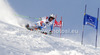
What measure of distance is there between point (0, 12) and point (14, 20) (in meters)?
2.98

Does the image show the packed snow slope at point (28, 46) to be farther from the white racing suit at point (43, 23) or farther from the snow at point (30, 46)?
the white racing suit at point (43, 23)

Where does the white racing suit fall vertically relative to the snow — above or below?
above

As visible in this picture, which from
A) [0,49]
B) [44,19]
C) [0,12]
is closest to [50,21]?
[44,19]

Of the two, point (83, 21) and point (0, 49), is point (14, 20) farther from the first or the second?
point (0, 49)

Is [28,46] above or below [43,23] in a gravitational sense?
below

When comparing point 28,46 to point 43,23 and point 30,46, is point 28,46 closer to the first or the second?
point 30,46

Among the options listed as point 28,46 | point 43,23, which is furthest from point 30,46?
point 43,23

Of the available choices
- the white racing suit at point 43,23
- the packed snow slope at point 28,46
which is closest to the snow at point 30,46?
the packed snow slope at point 28,46

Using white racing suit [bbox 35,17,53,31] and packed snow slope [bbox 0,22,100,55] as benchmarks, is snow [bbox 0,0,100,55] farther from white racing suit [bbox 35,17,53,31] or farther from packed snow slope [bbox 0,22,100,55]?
white racing suit [bbox 35,17,53,31]

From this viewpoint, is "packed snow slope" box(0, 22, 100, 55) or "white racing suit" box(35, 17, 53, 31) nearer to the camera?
"packed snow slope" box(0, 22, 100, 55)

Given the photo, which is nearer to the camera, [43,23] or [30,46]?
[30,46]

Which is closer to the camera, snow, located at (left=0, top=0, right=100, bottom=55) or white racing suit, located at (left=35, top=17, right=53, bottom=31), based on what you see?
snow, located at (left=0, top=0, right=100, bottom=55)

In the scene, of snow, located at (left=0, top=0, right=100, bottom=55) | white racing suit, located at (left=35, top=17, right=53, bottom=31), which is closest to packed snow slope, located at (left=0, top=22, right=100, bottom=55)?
snow, located at (left=0, top=0, right=100, bottom=55)

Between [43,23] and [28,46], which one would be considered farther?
[43,23]
